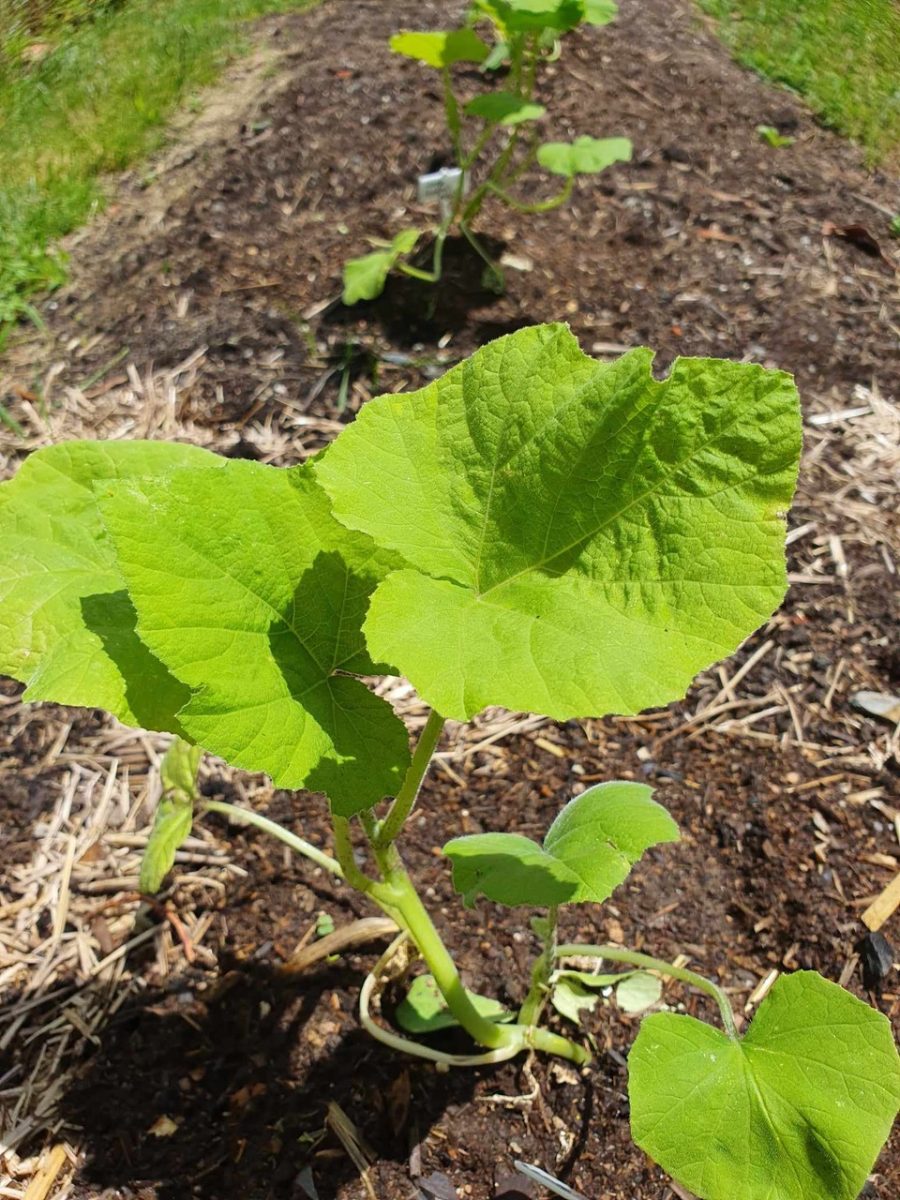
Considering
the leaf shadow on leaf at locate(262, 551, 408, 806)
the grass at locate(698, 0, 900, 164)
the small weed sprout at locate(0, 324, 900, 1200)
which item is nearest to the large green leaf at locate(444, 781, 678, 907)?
the small weed sprout at locate(0, 324, 900, 1200)

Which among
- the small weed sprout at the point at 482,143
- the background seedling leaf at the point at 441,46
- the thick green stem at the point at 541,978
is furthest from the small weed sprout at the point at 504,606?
the background seedling leaf at the point at 441,46

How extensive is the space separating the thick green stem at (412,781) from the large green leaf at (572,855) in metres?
0.09

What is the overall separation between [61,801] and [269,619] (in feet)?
4.23

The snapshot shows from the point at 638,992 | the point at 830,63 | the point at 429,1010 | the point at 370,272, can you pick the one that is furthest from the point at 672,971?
the point at 830,63

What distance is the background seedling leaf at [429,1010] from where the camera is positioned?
5.62 feet

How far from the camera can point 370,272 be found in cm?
328

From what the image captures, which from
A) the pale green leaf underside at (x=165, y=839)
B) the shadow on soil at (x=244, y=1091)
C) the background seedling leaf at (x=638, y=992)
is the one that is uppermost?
the pale green leaf underside at (x=165, y=839)

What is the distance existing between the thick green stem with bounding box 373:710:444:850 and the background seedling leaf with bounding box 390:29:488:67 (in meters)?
2.86

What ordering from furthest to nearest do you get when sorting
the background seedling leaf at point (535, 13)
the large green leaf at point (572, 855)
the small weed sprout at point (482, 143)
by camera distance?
the small weed sprout at point (482, 143) → the background seedling leaf at point (535, 13) → the large green leaf at point (572, 855)

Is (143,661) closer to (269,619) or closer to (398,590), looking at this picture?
(269,619)

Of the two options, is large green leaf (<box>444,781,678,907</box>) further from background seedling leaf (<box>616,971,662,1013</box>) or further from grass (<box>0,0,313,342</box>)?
grass (<box>0,0,313,342</box>)

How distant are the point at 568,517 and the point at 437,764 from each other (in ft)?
4.03

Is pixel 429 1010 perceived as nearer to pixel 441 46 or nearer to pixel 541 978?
pixel 541 978

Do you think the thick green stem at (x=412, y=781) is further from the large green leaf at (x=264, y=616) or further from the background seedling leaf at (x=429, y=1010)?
the background seedling leaf at (x=429, y=1010)
